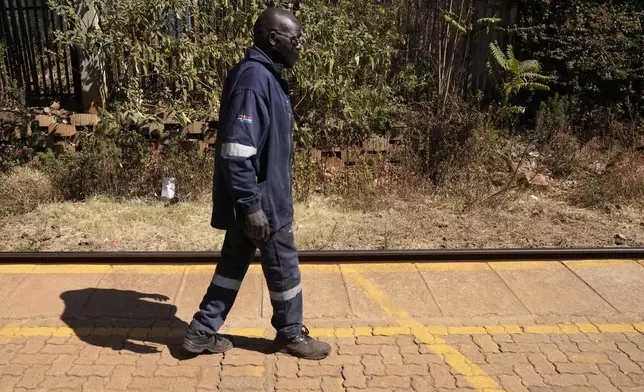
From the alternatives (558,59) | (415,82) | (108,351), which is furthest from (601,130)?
(108,351)

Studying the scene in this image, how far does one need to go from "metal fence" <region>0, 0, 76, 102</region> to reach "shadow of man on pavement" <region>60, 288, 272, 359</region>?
4690mm

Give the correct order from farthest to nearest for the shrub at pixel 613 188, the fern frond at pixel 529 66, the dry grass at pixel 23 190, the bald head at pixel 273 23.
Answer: the fern frond at pixel 529 66 < the shrub at pixel 613 188 < the dry grass at pixel 23 190 < the bald head at pixel 273 23

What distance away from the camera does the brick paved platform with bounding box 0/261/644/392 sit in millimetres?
3936

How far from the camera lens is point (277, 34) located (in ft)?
12.0

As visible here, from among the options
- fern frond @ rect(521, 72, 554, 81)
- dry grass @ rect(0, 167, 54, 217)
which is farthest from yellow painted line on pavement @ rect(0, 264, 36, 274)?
fern frond @ rect(521, 72, 554, 81)

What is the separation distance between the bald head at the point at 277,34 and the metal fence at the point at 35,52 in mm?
5733

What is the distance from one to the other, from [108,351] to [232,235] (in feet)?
3.89

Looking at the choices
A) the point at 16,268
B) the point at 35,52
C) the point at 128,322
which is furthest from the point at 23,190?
the point at 128,322

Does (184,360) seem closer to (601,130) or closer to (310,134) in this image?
(310,134)

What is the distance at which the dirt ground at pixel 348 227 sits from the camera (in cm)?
615

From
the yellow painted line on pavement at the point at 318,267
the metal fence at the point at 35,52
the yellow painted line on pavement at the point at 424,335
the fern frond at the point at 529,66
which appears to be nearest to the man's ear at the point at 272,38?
the yellow painted line on pavement at the point at 424,335

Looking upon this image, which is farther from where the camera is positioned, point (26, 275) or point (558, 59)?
point (558, 59)

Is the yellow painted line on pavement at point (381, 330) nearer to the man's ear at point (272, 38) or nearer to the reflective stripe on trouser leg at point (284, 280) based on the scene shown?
the reflective stripe on trouser leg at point (284, 280)

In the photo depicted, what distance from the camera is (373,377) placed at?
3.96 metres
